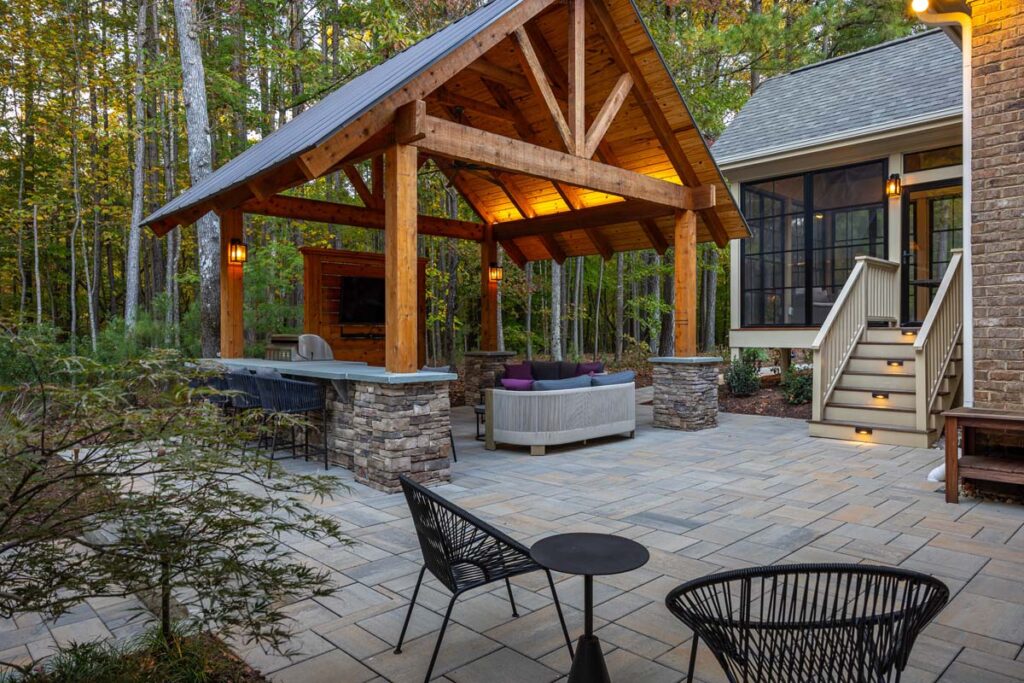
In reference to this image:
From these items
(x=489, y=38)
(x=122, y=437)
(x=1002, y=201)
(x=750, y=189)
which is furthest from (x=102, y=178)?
(x=1002, y=201)

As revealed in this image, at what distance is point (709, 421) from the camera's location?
8.45 metres

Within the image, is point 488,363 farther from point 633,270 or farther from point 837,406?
point 633,270

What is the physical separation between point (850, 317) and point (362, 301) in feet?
24.3

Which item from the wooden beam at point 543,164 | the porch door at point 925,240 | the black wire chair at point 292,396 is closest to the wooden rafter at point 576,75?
the wooden beam at point 543,164

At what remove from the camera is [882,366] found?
7965 mm

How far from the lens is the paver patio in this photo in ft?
8.28

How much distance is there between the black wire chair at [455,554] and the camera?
2354 millimetres

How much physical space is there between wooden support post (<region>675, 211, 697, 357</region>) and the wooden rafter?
232 cm

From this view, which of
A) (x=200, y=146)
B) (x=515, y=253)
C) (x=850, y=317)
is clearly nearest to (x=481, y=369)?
(x=515, y=253)

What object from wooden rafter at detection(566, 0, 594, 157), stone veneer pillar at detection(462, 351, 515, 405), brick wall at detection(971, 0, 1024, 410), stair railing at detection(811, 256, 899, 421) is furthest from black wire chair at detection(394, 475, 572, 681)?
stone veneer pillar at detection(462, 351, 515, 405)

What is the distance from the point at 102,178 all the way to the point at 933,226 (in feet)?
52.6

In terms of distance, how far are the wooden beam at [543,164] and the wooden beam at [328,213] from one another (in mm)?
2677

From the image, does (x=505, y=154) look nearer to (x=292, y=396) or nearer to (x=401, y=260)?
(x=401, y=260)

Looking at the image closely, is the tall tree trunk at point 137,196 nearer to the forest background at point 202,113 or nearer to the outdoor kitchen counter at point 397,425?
the forest background at point 202,113
